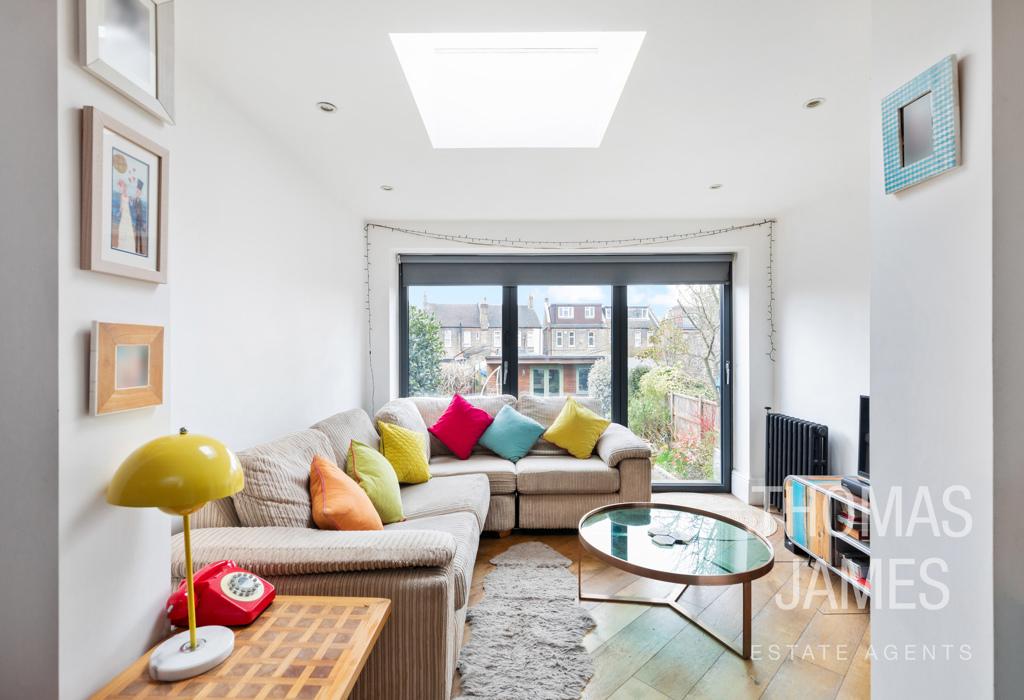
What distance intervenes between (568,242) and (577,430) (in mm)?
1647

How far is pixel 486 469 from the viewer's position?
10.9 ft

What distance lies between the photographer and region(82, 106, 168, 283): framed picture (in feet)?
3.24

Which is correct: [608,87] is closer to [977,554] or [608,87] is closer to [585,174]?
[585,174]

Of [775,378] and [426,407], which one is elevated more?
[775,378]

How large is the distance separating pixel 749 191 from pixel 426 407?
9.63 feet

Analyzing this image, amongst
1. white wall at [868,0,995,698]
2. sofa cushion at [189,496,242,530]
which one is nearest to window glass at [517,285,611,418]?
sofa cushion at [189,496,242,530]

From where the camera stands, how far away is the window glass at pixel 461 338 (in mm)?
4371

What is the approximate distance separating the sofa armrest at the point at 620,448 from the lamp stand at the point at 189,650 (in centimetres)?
255

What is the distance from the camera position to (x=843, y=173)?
2959mm

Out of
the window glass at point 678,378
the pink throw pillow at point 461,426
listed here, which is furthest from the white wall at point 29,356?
the window glass at point 678,378

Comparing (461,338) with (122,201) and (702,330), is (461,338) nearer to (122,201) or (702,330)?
(702,330)

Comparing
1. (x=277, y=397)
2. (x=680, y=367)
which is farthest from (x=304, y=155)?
(x=680, y=367)

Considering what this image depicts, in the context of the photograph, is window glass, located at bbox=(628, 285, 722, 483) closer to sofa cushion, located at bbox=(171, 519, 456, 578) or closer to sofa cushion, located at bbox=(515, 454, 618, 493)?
sofa cushion, located at bbox=(515, 454, 618, 493)

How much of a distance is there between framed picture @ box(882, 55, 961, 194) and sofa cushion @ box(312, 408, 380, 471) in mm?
2518
